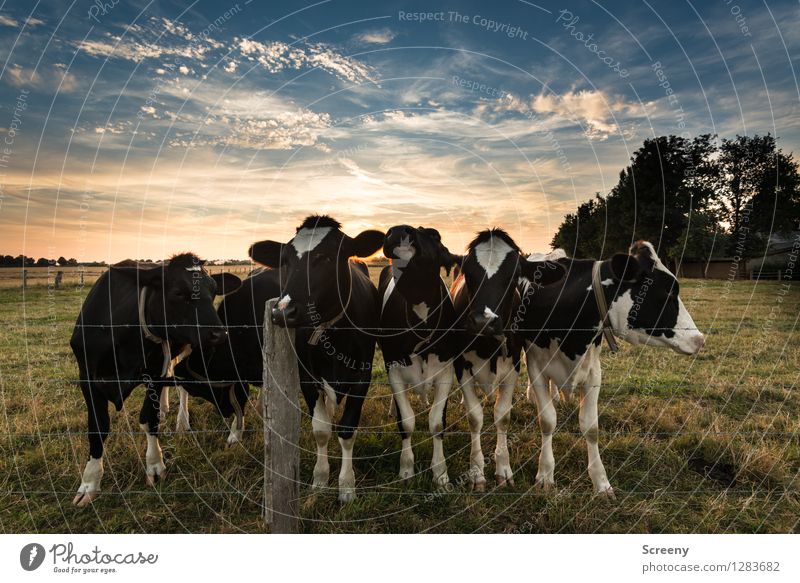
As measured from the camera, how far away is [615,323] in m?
5.61

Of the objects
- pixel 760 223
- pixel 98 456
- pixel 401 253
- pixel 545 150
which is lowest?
pixel 98 456

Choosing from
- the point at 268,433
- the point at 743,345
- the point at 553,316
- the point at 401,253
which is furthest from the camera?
the point at 743,345

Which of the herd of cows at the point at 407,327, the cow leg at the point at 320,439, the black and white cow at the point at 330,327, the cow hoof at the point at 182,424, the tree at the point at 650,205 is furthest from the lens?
the tree at the point at 650,205

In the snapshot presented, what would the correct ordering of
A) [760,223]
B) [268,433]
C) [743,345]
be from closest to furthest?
1. [268,433]
2. [743,345]
3. [760,223]

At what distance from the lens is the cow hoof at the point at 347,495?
199 inches

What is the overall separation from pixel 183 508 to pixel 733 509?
18.2 feet

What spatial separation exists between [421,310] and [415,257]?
2.04 ft

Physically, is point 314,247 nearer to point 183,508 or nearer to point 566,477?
point 183,508

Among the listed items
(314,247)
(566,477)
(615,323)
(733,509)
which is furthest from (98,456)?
(733,509)

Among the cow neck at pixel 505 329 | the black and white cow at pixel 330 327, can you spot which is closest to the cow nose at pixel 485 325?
the cow neck at pixel 505 329

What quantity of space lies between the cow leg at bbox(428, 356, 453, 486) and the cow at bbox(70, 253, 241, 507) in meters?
2.45

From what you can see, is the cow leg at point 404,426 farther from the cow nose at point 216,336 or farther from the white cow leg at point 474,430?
the cow nose at point 216,336

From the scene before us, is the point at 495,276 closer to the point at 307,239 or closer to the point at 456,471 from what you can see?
the point at 307,239

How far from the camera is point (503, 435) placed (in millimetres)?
5594
